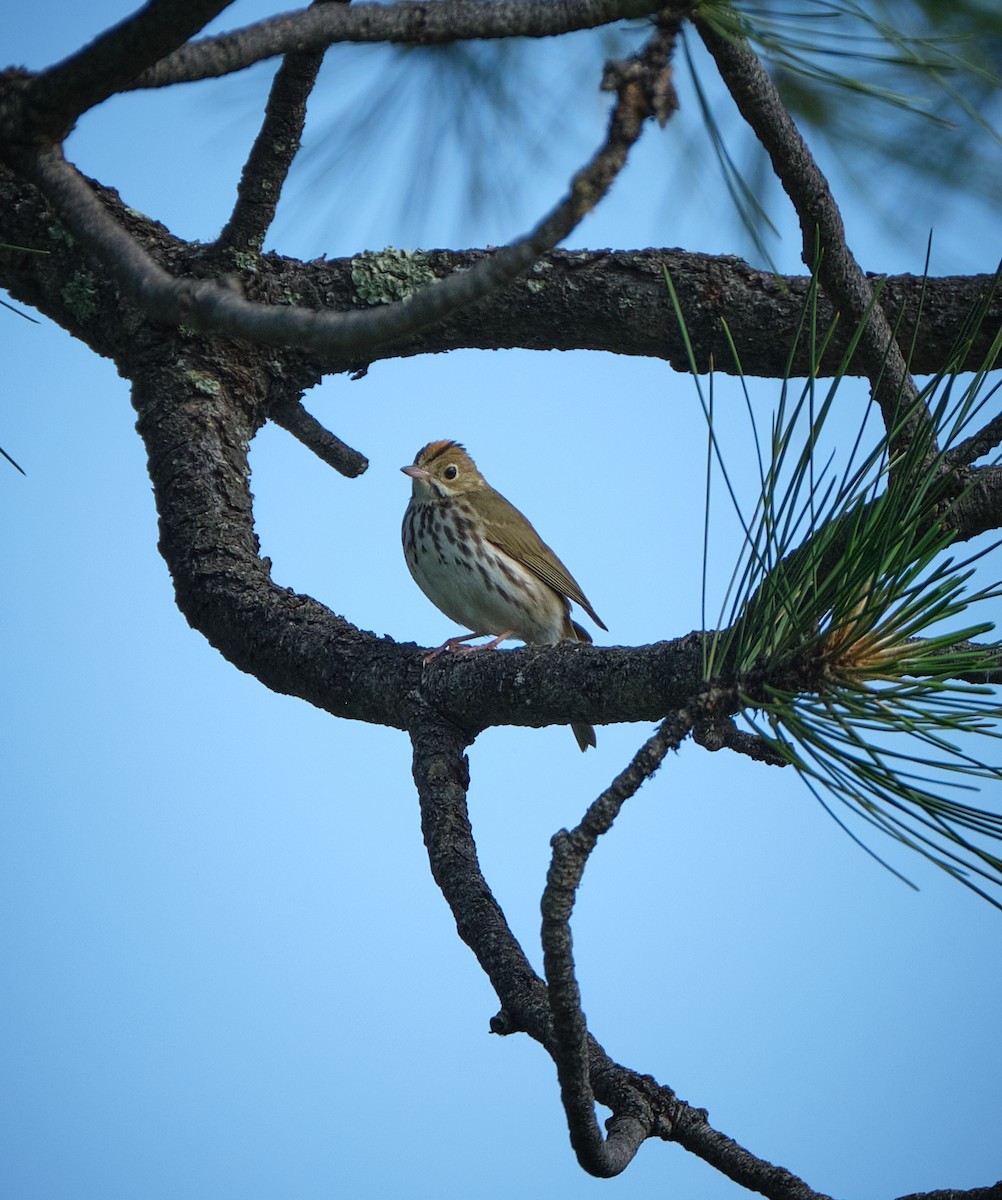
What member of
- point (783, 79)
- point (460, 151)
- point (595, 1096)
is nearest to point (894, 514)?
point (595, 1096)

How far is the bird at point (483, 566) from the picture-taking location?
5301 millimetres

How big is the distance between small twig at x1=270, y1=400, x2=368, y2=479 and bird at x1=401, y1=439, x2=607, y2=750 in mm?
1559

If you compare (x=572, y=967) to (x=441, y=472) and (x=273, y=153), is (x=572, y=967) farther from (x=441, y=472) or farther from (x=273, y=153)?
(x=441, y=472)

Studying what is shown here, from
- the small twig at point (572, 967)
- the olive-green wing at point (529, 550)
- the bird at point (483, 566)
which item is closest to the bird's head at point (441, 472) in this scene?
the bird at point (483, 566)

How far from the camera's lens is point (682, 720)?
6.16 ft

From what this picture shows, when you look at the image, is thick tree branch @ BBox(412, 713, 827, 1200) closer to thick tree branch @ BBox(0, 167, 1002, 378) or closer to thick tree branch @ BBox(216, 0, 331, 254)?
thick tree branch @ BBox(0, 167, 1002, 378)

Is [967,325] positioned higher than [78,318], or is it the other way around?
[78,318]

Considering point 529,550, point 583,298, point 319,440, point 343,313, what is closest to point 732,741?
point 343,313

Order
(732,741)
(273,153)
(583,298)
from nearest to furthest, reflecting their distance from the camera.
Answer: (732,741)
(273,153)
(583,298)

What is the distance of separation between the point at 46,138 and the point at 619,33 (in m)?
1.38

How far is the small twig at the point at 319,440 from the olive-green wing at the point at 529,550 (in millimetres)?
1663

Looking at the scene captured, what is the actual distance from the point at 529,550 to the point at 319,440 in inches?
74.3

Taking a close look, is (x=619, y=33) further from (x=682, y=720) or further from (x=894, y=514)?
(x=682, y=720)

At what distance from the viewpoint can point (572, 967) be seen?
64.2 inches
